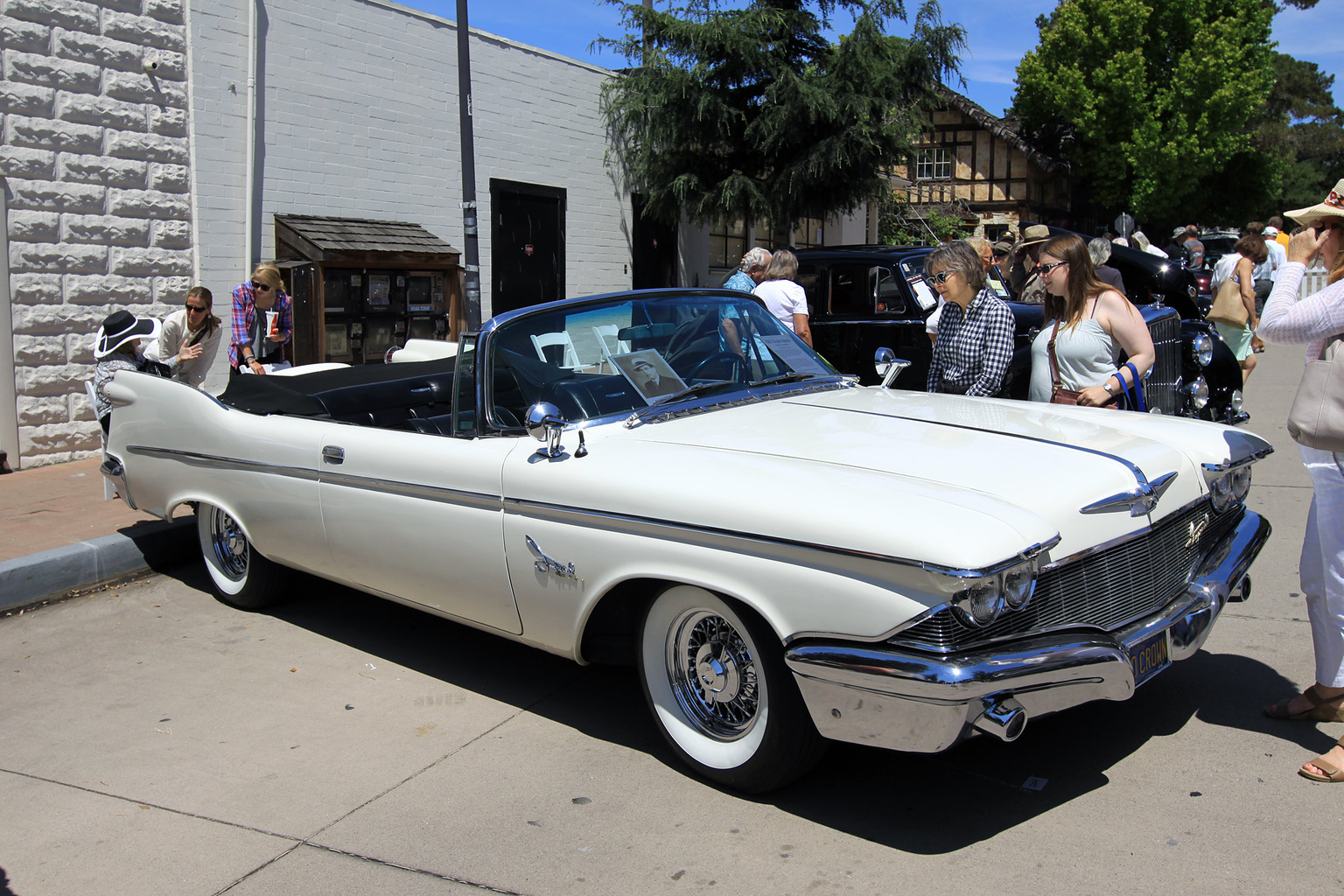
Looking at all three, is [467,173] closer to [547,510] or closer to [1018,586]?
[547,510]

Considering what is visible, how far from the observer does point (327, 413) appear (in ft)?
16.1

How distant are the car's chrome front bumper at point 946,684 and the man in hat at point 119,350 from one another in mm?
5569

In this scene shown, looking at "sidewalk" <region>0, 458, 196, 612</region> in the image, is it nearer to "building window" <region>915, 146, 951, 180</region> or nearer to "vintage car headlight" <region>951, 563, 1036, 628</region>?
"vintage car headlight" <region>951, 563, 1036, 628</region>

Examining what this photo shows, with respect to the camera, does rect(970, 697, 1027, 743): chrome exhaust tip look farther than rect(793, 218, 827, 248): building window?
No

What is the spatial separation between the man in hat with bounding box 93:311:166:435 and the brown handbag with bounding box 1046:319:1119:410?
5407mm

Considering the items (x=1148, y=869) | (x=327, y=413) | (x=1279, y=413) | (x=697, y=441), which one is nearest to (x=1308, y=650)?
(x=1148, y=869)

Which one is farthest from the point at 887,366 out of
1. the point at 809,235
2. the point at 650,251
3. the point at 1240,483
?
the point at 809,235

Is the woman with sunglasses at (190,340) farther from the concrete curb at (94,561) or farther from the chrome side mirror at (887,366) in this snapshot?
the chrome side mirror at (887,366)

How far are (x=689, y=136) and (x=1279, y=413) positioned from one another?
7.58m

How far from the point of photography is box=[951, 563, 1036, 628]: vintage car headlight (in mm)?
2686

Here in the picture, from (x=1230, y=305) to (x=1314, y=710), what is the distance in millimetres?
6241

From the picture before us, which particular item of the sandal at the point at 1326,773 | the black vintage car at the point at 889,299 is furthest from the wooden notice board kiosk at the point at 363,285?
the sandal at the point at 1326,773

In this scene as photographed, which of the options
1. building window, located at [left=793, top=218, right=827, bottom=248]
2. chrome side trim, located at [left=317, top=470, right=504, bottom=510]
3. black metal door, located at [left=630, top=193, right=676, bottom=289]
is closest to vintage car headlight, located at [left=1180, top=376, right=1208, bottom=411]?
chrome side trim, located at [left=317, top=470, right=504, bottom=510]

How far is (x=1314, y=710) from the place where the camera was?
11.6 ft
